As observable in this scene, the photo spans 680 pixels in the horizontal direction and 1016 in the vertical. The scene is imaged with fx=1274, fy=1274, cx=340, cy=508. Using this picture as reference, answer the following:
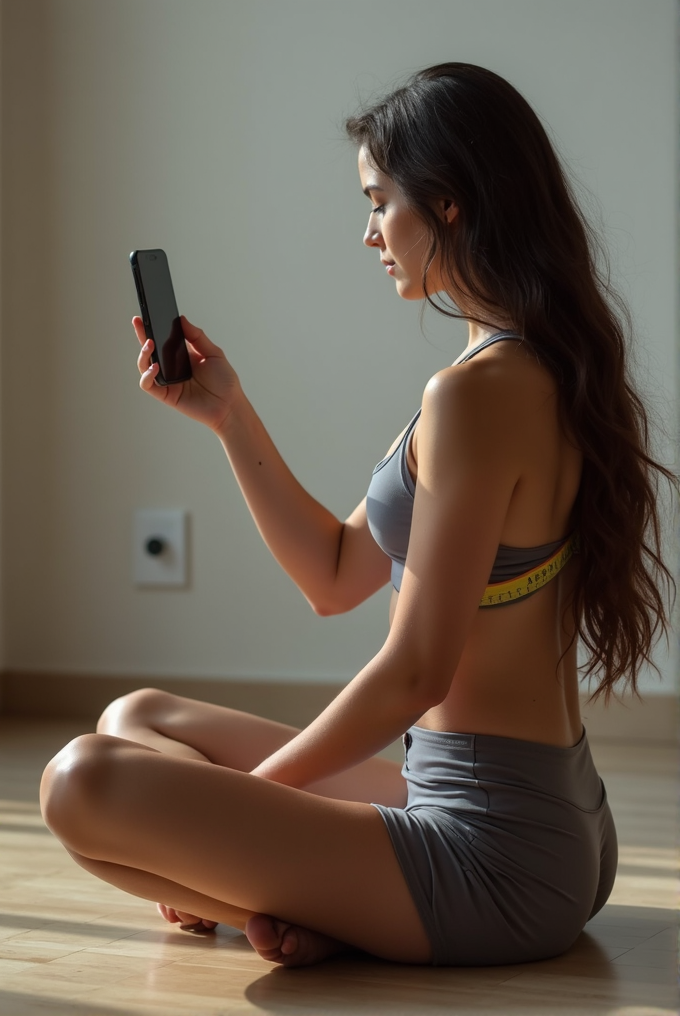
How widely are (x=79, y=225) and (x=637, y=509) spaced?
2.10m

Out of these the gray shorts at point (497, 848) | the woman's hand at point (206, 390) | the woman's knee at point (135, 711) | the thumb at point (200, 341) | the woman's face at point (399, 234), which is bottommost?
the gray shorts at point (497, 848)

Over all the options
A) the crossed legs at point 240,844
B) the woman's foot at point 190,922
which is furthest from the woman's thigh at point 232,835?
the woman's foot at point 190,922

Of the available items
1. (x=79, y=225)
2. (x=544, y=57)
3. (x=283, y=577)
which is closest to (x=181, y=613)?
(x=283, y=577)

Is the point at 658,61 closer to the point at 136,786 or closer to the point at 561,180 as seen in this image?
the point at 561,180

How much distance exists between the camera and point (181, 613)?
3000 mm

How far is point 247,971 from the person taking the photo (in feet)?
4.08

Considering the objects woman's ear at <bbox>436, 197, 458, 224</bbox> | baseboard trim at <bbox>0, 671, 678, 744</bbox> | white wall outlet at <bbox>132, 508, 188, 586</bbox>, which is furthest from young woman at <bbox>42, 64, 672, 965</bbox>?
white wall outlet at <bbox>132, 508, 188, 586</bbox>

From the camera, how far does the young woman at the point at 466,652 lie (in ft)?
3.85

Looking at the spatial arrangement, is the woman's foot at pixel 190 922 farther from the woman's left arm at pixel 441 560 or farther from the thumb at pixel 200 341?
the thumb at pixel 200 341

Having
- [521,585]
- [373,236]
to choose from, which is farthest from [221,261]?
[521,585]

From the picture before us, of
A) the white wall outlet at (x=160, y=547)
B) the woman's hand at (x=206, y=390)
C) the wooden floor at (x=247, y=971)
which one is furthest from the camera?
the white wall outlet at (x=160, y=547)

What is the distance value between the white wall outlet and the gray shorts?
1783 millimetres

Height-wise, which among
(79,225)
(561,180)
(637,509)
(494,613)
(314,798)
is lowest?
(314,798)

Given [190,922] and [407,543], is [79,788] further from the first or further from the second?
[407,543]
